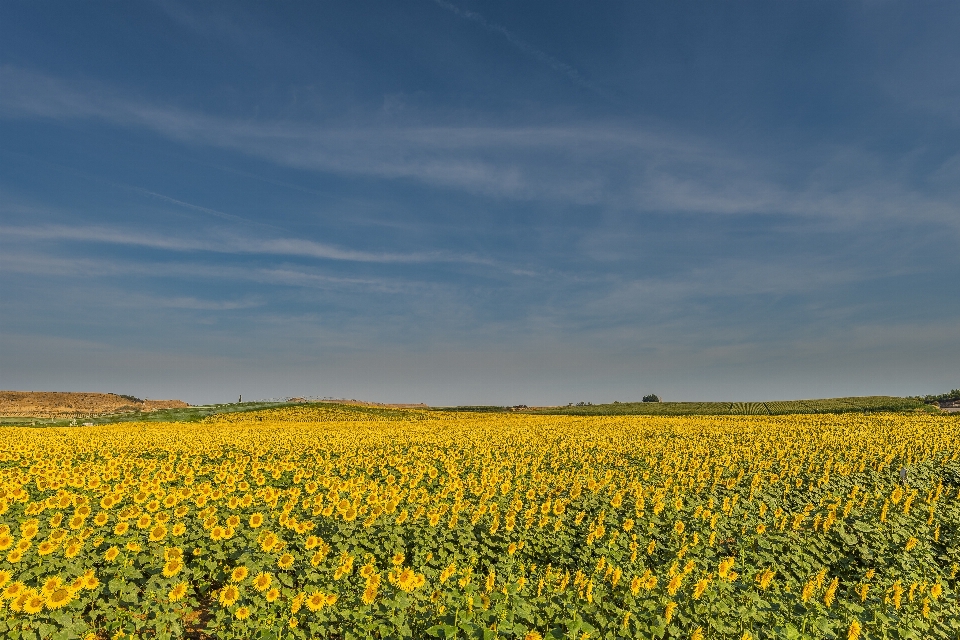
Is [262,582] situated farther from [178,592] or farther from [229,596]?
[178,592]

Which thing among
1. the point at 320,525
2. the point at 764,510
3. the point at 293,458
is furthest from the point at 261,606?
the point at 293,458

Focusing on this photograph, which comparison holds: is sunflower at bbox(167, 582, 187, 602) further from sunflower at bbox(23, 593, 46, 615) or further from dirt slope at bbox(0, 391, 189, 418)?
dirt slope at bbox(0, 391, 189, 418)

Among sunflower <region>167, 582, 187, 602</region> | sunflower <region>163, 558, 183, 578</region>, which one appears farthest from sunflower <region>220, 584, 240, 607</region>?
sunflower <region>163, 558, 183, 578</region>

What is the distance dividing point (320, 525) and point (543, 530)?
388 centimetres

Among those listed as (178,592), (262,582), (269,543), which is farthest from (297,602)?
(269,543)

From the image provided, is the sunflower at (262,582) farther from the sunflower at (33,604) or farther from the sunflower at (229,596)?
the sunflower at (33,604)

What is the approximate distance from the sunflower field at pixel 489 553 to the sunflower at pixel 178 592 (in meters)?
0.03

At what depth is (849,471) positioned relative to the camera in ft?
47.0

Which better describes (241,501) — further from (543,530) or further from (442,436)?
(442,436)

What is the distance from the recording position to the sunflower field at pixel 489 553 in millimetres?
5938

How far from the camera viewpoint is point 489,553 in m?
8.29

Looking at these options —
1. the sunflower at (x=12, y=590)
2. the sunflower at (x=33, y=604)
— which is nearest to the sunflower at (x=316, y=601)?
the sunflower at (x=33, y=604)

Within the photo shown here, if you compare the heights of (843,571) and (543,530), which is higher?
(543,530)

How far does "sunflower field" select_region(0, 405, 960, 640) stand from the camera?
5.94m
